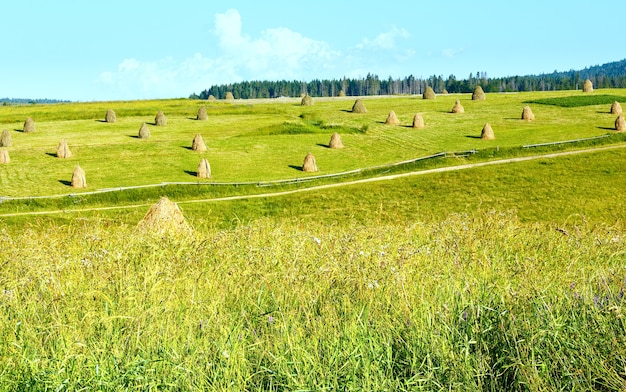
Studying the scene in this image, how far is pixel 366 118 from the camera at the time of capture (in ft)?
224

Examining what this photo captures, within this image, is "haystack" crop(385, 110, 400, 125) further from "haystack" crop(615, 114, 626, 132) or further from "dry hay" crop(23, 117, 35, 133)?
"dry hay" crop(23, 117, 35, 133)

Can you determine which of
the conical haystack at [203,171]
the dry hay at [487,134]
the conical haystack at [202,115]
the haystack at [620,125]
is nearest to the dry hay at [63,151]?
the conical haystack at [203,171]

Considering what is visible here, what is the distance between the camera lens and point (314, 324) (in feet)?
20.7

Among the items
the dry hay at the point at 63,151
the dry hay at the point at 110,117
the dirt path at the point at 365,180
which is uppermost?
the dry hay at the point at 110,117

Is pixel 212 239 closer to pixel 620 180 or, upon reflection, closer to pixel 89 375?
pixel 89 375

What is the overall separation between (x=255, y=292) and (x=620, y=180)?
125ft

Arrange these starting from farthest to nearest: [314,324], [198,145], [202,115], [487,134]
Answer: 1. [202,115]
2. [487,134]
3. [198,145]
4. [314,324]

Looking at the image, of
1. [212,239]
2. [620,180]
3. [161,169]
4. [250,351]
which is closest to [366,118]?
[161,169]

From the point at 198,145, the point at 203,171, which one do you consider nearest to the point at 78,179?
the point at 203,171

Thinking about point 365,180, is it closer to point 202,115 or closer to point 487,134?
point 487,134

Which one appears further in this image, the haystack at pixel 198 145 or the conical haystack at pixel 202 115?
the conical haystack at pixel 202 115

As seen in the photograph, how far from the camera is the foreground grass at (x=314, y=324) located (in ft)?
18.5

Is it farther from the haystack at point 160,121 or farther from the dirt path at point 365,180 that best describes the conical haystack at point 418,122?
the haystack at point 160,121

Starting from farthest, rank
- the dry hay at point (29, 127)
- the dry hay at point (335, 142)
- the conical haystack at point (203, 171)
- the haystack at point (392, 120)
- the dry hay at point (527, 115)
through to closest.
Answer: the haystack at point (392, 120)
the dry hay at point (527, 115)
the dry hay at point (29, 127)
the dry hay at point (335, 142)
the conical haystack at point (203, 171)
